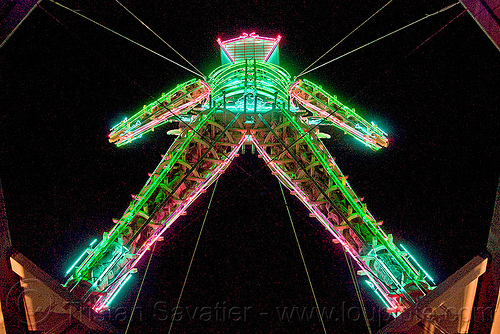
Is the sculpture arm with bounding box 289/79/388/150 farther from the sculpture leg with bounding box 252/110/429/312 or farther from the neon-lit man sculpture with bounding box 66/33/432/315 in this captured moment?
the sculpture leg with bounding box 252/110/429/312

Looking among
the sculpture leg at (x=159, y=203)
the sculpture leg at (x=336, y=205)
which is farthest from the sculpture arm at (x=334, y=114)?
the sculpture leg at (x=159, y=203)

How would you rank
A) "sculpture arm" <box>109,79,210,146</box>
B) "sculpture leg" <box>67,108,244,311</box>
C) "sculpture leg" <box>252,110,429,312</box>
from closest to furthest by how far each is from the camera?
"sculpture leg" <box>252,110,429,312</box> < "sculpture leg" <box>67,108,244,311</box> < "sculpture arm" <box>109,79,210,146</box>

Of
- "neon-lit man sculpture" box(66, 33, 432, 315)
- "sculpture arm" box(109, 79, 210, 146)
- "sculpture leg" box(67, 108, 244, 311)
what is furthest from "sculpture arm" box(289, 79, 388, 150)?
"sculpture arm" box(109, 79, 210, 146)

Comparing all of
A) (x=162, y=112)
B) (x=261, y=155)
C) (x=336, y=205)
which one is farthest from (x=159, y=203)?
(x=336, y=205)

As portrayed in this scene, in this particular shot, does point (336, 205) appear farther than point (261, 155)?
No

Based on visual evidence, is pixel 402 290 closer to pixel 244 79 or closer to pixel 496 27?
pixel 496 27

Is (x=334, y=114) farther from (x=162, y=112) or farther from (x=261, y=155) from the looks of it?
(x=162, y=112)

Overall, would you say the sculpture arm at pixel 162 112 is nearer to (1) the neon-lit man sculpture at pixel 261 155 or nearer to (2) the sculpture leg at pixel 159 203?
(1) the neon-lit man sculpture at pixel 261 155

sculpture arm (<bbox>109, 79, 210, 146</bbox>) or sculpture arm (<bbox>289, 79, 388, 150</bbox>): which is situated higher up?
sculpture arm (<bbox>109, 79, 210, 146</bbox>)
